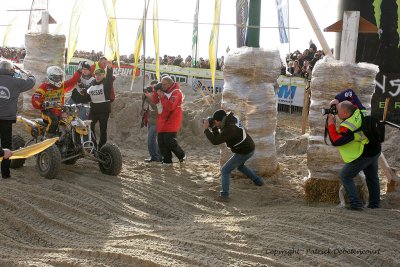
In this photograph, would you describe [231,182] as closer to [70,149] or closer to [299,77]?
[70,149]

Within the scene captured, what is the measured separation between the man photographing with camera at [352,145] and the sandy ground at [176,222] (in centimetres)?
33

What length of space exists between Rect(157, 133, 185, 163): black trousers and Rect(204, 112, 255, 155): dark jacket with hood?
83.5 inches

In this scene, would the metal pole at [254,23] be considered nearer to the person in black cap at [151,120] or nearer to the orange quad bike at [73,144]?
the person in black cap at [151,120]

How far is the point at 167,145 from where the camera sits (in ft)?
31.8

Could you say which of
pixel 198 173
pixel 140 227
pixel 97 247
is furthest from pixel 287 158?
pixel 97 247

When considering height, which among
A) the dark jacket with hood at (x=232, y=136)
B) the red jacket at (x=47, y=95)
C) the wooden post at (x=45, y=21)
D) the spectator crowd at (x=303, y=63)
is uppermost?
the wooden post at (x=45, y=21)

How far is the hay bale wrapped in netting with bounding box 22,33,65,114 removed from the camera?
13.0 metres

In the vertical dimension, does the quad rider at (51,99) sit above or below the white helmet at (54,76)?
below

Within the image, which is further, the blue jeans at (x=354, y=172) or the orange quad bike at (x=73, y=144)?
the orange quad bike at (x=73, y=144)

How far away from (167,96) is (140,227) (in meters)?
3.66

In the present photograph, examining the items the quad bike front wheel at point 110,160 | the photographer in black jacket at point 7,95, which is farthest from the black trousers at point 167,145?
the photographer in black jacket at point 7,95

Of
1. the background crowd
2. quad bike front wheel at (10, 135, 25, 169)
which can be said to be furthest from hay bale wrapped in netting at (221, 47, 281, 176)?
quad bike front wheel at (10, 135, 25, 169)

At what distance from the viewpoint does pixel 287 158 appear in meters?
10.8

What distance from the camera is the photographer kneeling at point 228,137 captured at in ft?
24.7
